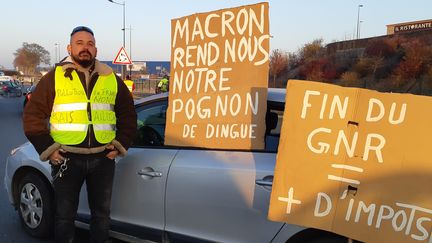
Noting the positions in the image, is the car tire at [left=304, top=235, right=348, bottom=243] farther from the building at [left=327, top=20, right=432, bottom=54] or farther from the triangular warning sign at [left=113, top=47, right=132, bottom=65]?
the building at [left=327, top=20, right=432, bottom=54]

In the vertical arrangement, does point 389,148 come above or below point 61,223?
above

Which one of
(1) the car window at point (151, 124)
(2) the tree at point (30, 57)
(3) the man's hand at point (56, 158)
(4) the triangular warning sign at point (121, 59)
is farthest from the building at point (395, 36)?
(2) the tree at point (30, 57)

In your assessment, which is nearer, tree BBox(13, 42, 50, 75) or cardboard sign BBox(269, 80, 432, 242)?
cardboard sign BBox(269, 80, 432, 242)

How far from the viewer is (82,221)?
13.7ft

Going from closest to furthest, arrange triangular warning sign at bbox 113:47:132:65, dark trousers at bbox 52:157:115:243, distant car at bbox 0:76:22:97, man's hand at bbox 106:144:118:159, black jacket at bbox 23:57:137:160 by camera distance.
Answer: black jacket at bbox 23:57:137:160 → dark trousers at bbox 52:157:115:243 → man's hand at bbox 106:144:118:159 → triangular warning sign at bbox 113:47:132:65 → distant car at bbox 0:76:22:97

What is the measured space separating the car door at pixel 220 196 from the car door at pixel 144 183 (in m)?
0.10

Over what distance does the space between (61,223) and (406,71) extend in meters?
36.1

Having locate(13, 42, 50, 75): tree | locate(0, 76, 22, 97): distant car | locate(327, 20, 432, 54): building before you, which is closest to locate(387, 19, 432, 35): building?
locate(327, 20, 432, 54): building

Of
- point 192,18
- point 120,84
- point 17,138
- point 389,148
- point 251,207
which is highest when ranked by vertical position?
point 192,18

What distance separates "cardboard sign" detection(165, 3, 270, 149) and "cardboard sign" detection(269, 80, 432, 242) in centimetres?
59

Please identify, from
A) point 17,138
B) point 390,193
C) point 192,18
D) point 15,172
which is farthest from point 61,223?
point 17,138

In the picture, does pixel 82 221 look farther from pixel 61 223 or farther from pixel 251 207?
pixel 251 207

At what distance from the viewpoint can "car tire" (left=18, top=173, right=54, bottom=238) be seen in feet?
14.2

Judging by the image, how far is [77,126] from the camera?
3.42m
